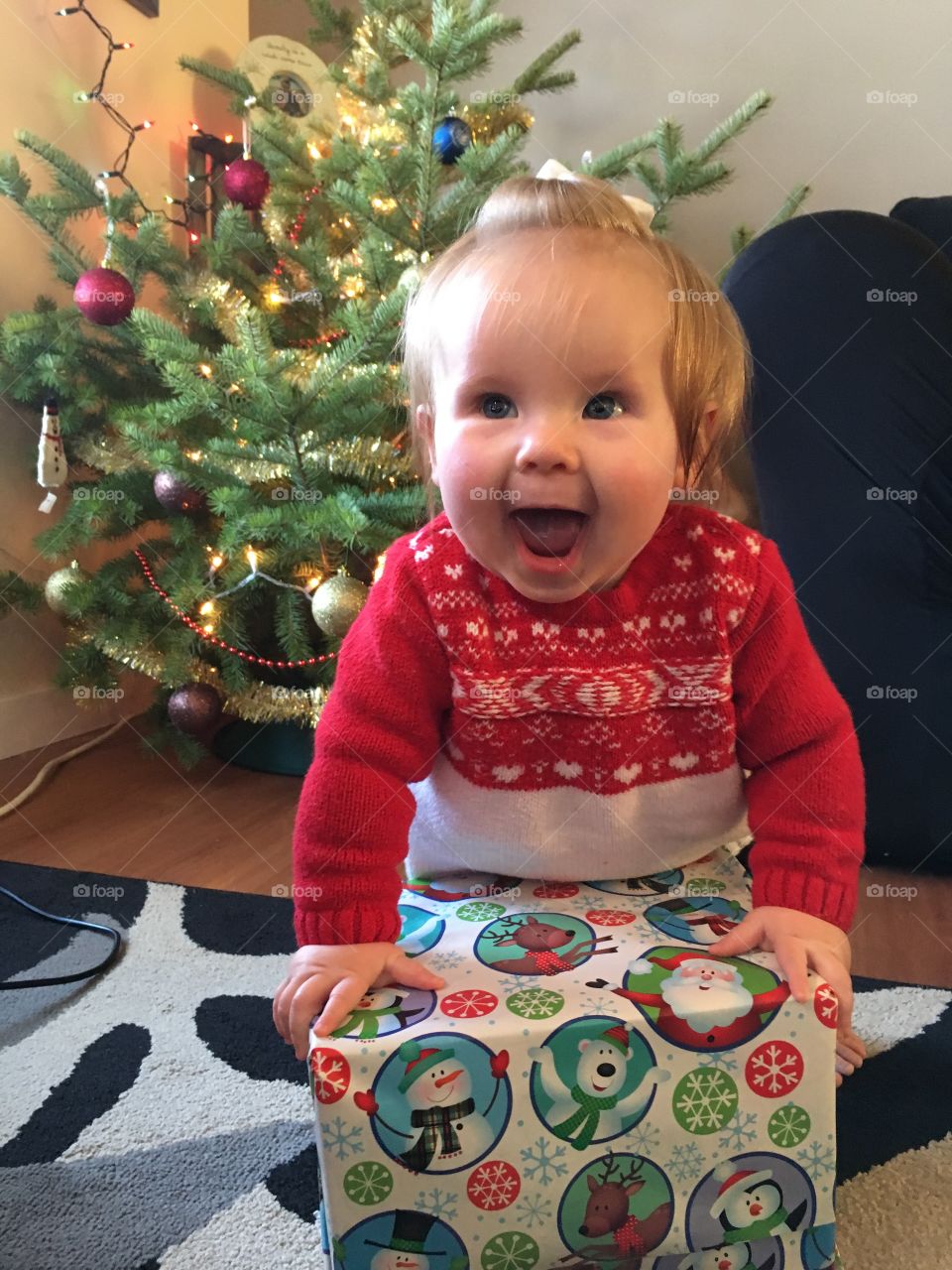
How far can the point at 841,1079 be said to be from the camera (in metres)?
0.74

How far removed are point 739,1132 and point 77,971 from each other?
0.67 m

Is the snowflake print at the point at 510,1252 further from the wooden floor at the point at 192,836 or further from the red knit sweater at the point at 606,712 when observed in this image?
the wooden floor at the point at 192,836

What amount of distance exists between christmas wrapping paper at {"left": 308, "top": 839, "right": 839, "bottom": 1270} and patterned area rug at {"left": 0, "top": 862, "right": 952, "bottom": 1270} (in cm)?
14

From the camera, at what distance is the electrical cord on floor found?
2.95 ft

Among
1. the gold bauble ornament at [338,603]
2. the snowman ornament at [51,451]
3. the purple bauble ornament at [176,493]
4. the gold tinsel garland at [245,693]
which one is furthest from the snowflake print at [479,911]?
the snowman ornament at [51,451]

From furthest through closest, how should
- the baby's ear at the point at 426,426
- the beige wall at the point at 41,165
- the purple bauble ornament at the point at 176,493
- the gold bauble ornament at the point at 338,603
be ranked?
the beige wall at the point at 41,165 → the purple bauble ornament at the point at 176,493 → the gold bauble ornament at the point at 338,603 → the baby's ear at the point at 426,426

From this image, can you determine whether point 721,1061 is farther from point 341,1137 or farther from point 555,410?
point 555,410

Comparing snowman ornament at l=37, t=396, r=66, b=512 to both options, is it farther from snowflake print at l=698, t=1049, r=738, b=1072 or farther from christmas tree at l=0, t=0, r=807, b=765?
snowflake print at l=698, t=1049, r=738, b=1072

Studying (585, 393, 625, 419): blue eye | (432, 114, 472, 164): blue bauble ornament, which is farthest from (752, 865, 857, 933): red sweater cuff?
(432, 114, 472, 164): blue bauble ornament

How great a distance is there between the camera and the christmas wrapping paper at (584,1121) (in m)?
0.47

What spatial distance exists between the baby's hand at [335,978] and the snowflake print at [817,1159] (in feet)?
0.69

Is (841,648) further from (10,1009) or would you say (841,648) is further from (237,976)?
(10,1009)

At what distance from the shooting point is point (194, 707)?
139 centimetres

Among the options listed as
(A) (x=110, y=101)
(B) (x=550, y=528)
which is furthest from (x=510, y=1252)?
(A) (x=110, y=101)
